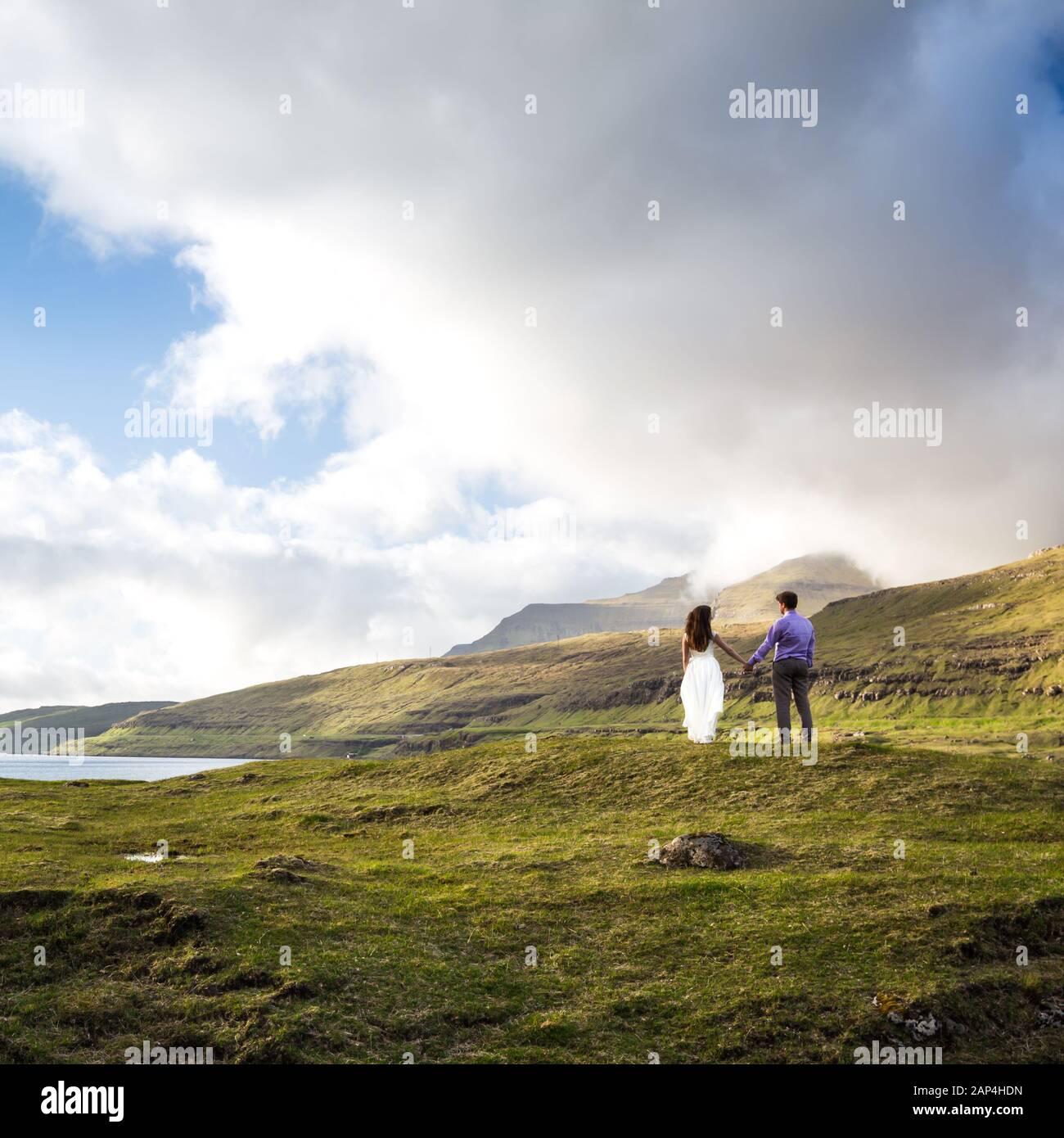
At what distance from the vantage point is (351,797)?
40000 mm

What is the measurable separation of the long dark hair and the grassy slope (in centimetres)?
595

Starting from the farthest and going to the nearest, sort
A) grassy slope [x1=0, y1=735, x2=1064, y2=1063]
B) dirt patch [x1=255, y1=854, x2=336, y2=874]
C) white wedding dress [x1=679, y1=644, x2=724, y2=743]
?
white wedding dress [x1=679, y1=644, x2=724, y2=743]
dirt patch [x1=255, y1=854, x2=336, y2=874]
grassy slope [x1=0, y1=735, x2=1064, y2=1063]

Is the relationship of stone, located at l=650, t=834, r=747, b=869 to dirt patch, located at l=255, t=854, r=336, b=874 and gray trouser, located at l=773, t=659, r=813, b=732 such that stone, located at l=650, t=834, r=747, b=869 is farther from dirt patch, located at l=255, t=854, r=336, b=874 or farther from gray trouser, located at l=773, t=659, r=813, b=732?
dirt patch, located at l=255, t=854, r=336, b=874

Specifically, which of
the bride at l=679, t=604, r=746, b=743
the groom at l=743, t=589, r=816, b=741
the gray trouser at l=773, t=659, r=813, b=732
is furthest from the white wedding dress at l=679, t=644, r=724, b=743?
the groom at l=743, t=589, r=816, b=741

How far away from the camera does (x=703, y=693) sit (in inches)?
1211

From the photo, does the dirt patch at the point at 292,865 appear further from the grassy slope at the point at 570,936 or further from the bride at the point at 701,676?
the bride at the point at 701,676

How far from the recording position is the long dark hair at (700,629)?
96.8 feet

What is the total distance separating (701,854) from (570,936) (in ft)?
18.7

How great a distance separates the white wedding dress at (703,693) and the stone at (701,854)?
7.93 meters

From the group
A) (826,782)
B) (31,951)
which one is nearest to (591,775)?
(826,782)

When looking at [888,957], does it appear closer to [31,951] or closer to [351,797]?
[31,951]

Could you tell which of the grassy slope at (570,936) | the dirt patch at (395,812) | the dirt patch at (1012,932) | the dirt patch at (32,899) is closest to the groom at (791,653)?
the grassy slope at (570,936)

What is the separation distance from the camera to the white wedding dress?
30.5 meters
